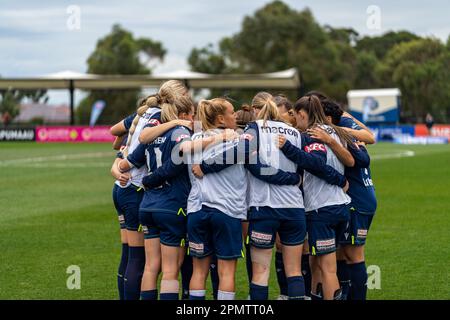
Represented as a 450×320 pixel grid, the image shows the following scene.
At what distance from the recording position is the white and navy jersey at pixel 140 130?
7855mm

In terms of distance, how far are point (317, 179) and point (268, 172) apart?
60 cm

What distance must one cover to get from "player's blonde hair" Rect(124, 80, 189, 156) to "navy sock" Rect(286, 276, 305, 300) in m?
2.05

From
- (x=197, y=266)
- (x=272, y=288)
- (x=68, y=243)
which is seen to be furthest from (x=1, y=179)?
(x=197, y=266)

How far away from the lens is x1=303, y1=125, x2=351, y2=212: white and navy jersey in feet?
25.2

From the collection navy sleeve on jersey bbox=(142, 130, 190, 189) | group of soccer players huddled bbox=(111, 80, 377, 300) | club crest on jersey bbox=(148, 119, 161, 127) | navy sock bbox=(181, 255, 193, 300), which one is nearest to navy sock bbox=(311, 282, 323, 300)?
group of soccer players huddled bbox=(111, 80, 377, 300)

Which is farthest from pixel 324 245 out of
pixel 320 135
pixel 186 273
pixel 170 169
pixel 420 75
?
pixel 420 75

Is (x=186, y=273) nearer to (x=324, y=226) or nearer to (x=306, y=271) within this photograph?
(x=306, y=271)

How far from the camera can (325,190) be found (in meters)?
7.71

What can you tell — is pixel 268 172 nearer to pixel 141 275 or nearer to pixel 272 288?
pixel 141 275

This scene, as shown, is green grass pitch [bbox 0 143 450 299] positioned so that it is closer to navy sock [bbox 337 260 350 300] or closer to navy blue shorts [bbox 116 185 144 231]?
navy sock [bbox 337 260 350 300]

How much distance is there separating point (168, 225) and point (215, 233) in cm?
47

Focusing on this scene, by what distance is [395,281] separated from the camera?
9734 millimetres

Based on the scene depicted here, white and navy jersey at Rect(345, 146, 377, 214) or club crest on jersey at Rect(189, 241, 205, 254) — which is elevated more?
white and navy jersey at Rect(345, 146, 377, 214)

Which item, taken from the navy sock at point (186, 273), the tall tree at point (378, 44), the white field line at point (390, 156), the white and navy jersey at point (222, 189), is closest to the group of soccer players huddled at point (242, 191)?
the white and navy jersey at point (222, 189)
